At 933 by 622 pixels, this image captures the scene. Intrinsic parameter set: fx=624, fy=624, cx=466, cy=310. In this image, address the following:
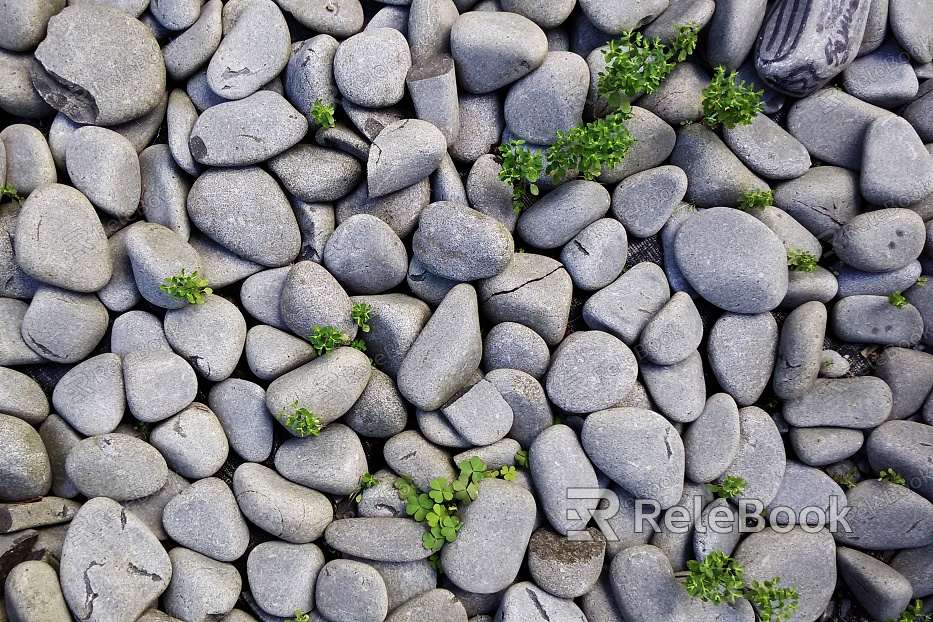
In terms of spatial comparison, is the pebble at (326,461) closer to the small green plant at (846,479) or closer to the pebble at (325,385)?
the pebble at (325,385)

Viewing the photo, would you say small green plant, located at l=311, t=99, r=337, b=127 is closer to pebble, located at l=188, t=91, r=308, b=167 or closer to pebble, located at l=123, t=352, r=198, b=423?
pebble, located at l=188, t=91, r=308, b=167

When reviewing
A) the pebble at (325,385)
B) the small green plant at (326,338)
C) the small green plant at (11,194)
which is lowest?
the pebble at (325,385)

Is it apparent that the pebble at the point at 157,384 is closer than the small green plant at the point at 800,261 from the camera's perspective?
Yes

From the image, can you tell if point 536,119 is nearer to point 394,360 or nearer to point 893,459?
point 394,360

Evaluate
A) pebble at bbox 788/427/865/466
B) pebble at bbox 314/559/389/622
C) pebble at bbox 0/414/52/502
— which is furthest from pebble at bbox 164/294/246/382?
pebble at bbox 788/427/865/466

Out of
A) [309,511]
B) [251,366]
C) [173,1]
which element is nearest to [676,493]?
[309,511]

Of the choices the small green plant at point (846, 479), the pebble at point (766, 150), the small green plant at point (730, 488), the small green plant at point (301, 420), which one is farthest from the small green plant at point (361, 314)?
the small green plant at point (846, 479)
